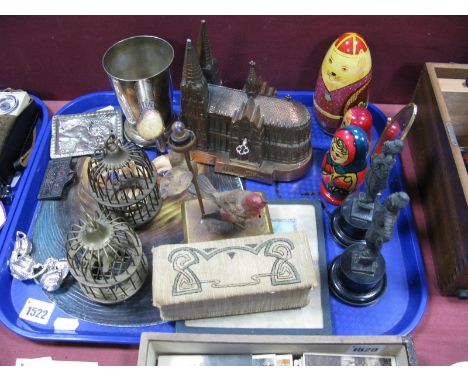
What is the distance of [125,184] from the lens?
120 cm

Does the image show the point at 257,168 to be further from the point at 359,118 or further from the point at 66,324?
the point at 66,324

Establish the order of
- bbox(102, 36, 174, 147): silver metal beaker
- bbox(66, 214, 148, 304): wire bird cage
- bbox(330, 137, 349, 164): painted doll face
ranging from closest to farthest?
bbox(66, 214, 148, 304): wire bird cage → bbox(330, 137, 349, 164): painted doll face → bbox(102, 36, 174, 147): silver metal beaker

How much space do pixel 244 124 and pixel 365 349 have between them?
24.2 inches

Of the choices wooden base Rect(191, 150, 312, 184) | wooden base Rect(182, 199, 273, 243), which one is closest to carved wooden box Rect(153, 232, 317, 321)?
wooden base Rect(182, 199, 273, 243)

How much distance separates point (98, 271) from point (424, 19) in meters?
1.13

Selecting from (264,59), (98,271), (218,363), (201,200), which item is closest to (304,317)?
(218,363)

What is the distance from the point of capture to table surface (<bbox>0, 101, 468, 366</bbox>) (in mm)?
1114

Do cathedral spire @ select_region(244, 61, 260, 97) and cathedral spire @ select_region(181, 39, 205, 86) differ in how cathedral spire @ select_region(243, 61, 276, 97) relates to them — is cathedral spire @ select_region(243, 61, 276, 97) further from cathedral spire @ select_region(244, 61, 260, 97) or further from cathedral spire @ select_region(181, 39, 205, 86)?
cathedral spire @ select_region(181, 39, 205, 86)

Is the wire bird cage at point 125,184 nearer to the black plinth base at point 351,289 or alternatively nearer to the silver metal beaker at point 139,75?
the silver metal beaker at point 139,75

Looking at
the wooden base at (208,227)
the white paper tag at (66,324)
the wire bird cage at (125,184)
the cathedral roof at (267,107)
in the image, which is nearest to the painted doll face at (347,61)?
the cathedral roof at (267,107)

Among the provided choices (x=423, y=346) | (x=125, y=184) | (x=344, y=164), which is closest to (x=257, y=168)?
(x=344, y=164)

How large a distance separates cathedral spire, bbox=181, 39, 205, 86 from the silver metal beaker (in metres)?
0.14

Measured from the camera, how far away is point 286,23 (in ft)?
4.45

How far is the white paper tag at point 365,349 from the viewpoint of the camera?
3.29 ft
